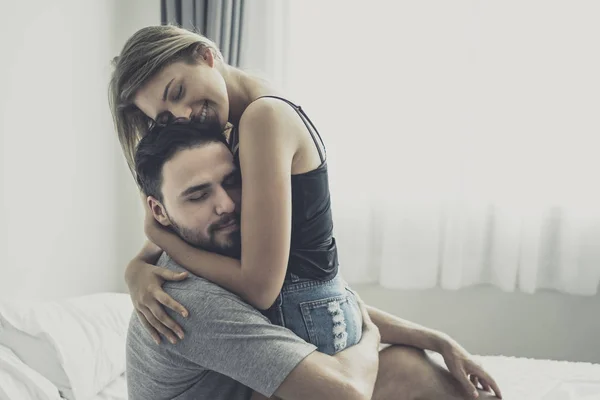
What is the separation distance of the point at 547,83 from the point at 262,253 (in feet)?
7.17

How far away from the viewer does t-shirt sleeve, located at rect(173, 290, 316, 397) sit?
1041mm

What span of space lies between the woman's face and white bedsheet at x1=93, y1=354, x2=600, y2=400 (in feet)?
3.12

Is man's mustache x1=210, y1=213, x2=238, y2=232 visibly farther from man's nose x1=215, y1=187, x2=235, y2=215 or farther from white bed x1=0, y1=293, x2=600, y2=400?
white bed x1=0, y1=293, x2=600, y2=400

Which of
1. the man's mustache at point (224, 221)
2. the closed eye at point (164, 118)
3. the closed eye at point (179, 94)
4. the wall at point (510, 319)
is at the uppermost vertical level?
the closed eye at point (179, 94)

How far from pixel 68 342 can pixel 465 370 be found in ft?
3.59

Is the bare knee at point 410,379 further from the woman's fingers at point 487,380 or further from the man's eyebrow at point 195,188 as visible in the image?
the man's eyebrow at point 195,188

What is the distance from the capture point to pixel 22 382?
1593mm

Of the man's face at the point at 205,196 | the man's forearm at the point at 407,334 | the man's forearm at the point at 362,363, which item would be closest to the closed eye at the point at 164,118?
the man's face at the point at 205,196

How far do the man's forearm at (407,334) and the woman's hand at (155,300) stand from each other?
54cm

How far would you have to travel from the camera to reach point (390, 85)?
2.96 m

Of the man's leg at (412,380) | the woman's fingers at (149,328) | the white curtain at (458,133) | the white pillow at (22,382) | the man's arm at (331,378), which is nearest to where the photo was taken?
the man's arm at (331,378)

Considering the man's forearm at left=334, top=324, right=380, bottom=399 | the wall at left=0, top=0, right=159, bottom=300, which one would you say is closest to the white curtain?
the wall at left=0, top=0, right=159, bottom=300

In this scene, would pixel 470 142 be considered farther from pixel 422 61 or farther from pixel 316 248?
pixel 316 248

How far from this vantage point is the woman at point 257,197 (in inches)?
43.4
